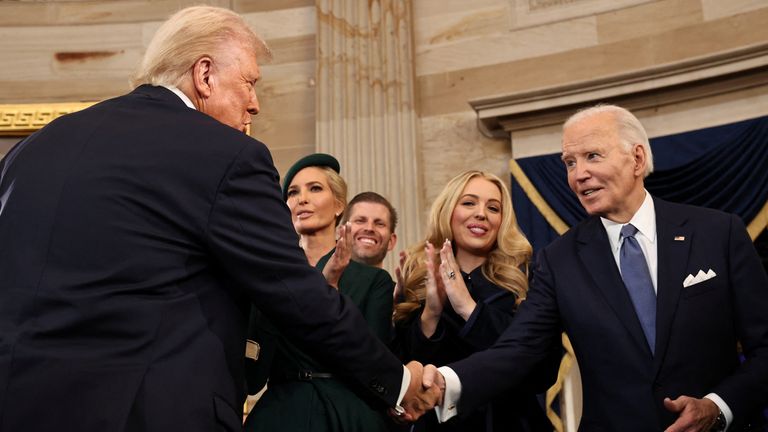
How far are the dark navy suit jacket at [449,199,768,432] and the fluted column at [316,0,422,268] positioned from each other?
10.2 ft

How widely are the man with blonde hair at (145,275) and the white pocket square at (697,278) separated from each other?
103 centimetres

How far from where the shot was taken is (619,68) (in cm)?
594

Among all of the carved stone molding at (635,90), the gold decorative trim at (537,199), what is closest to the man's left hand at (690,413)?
the gold decorative trim at (537,199)

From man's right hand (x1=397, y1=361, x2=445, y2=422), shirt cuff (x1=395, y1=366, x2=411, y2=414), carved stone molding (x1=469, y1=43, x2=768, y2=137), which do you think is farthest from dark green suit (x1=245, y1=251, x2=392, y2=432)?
carved stone molding (x1=469, y1=43, x2=768, y2=137)

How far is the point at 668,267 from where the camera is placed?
2738 millimetres

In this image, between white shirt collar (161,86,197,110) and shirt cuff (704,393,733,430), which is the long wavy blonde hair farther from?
white shirt collar (161,86,197,110)

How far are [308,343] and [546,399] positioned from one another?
11.0ft

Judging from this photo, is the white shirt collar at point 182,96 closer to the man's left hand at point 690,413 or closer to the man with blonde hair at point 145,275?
the man with blonde hair at point 145,275

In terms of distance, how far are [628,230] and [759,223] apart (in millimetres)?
2628

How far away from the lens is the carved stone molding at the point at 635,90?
539 cm

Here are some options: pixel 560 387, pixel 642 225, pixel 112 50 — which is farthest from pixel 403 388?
pixel 112 50

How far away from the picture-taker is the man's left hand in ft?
8.03

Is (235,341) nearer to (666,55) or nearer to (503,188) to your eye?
(503,188)

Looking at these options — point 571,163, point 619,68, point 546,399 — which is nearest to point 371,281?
point 571,163
